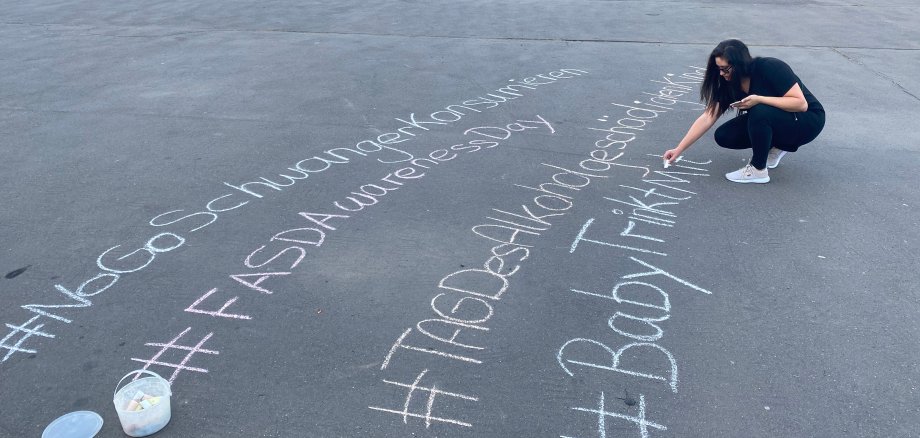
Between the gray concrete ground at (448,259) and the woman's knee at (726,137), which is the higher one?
the woman's knee at (726,137)

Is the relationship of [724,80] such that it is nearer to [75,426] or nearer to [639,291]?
[639,291]

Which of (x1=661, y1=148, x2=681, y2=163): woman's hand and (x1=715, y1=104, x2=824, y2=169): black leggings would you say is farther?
(x1=661, y1=148, x2=681, y2=163): woman's hand

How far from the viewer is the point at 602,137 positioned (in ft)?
20.4

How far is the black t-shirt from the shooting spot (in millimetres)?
5008

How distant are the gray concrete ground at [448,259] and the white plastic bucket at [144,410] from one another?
0.09 m

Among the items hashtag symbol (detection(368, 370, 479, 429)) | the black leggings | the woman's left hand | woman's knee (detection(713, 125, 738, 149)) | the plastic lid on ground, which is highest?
the woman's left hand

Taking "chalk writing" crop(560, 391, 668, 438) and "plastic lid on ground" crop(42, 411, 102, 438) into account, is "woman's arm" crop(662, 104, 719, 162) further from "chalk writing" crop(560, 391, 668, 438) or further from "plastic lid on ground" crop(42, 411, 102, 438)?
"plastic lid on ground" crop(42, 411, 102, 438)

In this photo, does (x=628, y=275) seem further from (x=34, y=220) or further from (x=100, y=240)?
(x=34, y=220)

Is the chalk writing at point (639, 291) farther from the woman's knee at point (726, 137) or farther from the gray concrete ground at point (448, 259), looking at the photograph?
the woman's knee at point (726, 137)

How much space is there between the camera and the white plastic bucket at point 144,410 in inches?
105

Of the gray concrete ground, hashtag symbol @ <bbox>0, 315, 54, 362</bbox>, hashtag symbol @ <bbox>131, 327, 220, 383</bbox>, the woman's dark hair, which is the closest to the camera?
the gray concrete ground

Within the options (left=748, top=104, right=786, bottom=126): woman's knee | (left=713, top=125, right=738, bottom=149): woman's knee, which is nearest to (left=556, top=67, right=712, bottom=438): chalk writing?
(left=713, top=125, right=738, bottom=149): woman's knee

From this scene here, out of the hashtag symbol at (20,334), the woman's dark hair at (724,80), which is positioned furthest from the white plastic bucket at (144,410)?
the woman's dark hair at (724,80)

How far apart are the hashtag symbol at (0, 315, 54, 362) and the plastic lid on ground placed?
63 cm
